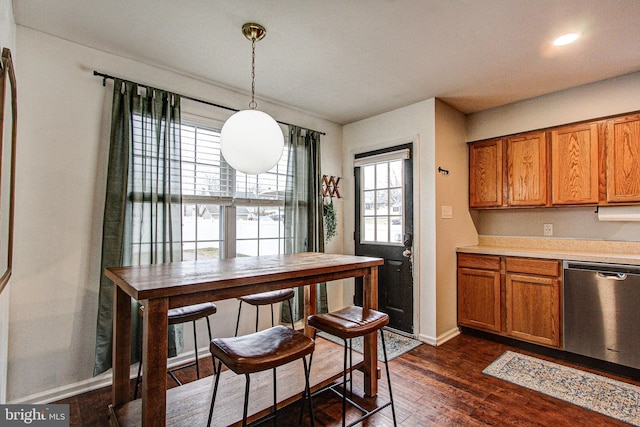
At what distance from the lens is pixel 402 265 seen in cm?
353

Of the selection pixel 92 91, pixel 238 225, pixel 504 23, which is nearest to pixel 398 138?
pixel 504 23

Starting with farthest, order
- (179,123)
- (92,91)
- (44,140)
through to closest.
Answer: (179,123) < (92,91) < (44,140)

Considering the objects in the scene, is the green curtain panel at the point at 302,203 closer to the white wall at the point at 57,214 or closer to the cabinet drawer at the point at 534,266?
the white wall at the point at 57,214

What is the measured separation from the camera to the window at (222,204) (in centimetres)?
286

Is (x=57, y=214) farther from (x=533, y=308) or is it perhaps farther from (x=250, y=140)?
(x=533, y=308)

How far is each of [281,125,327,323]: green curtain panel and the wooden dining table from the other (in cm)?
127

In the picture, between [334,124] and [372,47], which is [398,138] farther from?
[372,47]

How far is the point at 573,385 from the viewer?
238 cm

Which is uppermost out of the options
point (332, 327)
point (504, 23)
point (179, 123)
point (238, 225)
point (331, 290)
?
point (504, 23)

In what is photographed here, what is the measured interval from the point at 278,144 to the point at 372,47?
3.62 feet

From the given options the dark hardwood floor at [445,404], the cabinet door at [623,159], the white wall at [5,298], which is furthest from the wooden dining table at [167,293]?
the cabinet door at [623,159]

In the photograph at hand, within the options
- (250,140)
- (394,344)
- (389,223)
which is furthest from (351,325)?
(389,223)

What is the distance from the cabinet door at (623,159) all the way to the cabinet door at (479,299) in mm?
1239

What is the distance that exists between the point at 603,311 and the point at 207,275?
10.2 feet
